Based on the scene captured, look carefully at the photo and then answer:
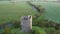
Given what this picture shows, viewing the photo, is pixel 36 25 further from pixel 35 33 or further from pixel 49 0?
pixel 49 0


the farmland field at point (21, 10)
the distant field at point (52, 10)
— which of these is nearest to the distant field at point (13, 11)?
the farmland field at point (21, 10)

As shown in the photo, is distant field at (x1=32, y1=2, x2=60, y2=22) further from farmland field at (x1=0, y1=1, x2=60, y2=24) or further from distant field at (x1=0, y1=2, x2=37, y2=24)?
distant field at (x1=0, y1=2, x2=37, y2=24)

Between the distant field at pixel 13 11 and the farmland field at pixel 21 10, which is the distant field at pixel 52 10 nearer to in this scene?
the farmland field at pixel 21 10

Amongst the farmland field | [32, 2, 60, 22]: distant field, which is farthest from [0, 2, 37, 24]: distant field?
[32, 2, 60, 22]: distant field

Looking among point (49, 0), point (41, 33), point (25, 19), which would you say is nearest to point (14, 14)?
point (25, 19)

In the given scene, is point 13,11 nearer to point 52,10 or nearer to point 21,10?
point 21,10
